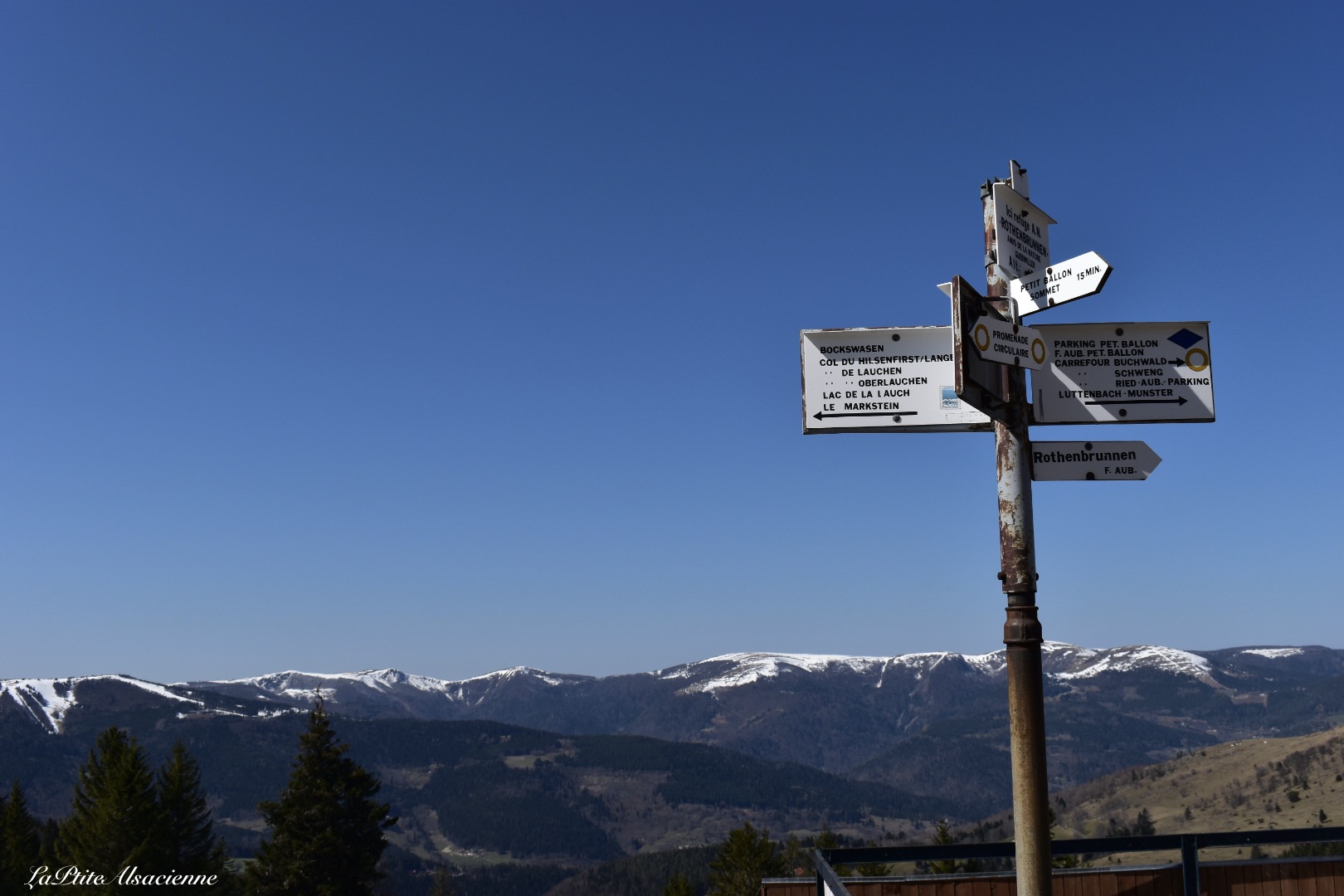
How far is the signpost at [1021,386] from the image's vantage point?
5.94 meters

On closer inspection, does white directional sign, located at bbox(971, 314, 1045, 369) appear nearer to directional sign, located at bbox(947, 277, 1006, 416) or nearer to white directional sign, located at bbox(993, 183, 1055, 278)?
directional sign, located at bbox(947, 277, 1006, 416)

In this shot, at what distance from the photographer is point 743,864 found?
68.9 m

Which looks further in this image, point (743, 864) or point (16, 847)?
point (16, 847)

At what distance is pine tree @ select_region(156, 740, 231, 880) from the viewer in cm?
6266

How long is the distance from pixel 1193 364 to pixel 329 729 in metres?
56.6

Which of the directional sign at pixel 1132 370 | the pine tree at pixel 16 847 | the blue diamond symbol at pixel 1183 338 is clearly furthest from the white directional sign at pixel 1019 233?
the pine tree at pixel 16 847

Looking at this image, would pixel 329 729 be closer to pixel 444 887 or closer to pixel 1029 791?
pixel 1029 791

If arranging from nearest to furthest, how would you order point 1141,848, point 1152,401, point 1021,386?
point 1021,386, point 1152,401, point 1141,848

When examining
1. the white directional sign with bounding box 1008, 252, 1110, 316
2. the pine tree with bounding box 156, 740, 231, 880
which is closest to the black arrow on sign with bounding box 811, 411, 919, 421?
the white directional sign with bounding box 1008, 252, 1110, 316

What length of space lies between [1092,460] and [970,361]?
1131mm

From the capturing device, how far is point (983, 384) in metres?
6.00

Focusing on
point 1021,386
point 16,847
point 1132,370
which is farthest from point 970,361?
point 16,847

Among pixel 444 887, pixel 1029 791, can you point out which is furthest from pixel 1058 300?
pixel 444 887

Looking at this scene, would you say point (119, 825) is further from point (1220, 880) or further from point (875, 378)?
point (875, 378)
